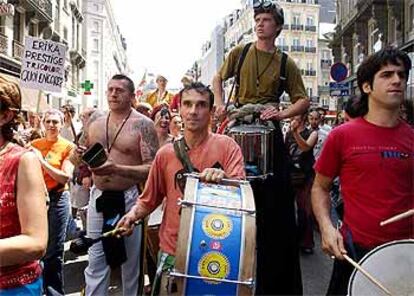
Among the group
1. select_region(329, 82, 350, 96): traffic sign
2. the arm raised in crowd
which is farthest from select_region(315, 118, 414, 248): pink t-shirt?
select_region(329, 82, 350, 96): traffic sign

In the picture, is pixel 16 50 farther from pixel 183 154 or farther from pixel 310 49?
pixel 310 49

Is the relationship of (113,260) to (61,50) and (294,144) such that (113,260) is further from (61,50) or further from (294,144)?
(61,50)

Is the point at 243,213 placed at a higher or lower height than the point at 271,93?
lower

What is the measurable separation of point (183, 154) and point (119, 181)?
4.28 ft

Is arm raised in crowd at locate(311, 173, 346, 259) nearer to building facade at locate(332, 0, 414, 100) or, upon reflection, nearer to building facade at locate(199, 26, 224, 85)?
building facade at locate(332, 0, 414, 100)

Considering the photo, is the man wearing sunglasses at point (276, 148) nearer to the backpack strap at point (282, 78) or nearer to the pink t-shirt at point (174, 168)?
the backpack strap at point (282, 78)

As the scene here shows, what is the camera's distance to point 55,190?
5426 mm

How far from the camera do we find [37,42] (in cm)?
812

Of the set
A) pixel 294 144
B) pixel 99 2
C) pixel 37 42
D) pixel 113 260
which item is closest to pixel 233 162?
pixel 113 260

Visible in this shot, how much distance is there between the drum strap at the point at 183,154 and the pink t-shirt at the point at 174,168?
0.02m

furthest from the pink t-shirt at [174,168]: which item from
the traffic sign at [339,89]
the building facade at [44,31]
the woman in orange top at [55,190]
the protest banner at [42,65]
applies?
the traffic sign at [339,89]

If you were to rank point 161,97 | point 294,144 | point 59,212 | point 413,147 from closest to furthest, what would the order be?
point 413,147, point 59,212, point 294,144, point 161,97

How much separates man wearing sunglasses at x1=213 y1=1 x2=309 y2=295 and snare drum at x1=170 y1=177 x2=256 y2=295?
1.49m

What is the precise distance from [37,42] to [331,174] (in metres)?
6.15
